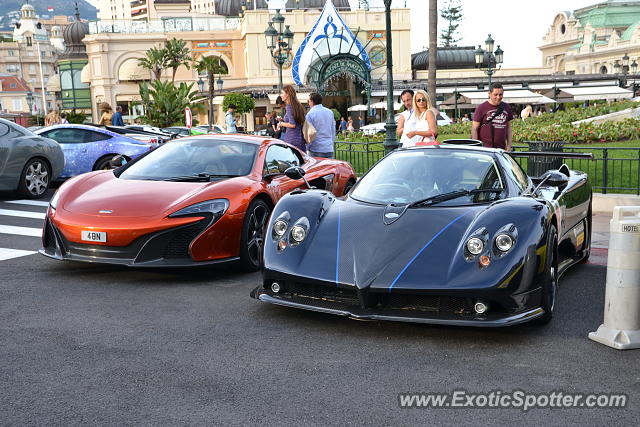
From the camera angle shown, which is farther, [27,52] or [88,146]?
[27,52]

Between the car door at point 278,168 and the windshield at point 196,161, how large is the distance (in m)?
0.22

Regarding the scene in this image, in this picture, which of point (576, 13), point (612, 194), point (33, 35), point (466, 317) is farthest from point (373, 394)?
point (33, 35)

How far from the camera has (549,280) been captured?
17.0 ft

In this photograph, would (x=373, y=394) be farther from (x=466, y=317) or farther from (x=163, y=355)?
(x=163, y=355)

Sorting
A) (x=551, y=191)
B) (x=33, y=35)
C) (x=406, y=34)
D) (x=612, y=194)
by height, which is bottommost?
(x=612, y=194)

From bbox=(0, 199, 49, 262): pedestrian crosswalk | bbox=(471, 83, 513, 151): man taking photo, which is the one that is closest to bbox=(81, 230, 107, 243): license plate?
bbox=(0, 199, 49, 262): pedestrian crosswalk

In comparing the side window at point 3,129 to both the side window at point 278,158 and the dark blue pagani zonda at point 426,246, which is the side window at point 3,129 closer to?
the side window at point 278,158

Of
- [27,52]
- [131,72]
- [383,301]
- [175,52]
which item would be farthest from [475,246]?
[27,52]

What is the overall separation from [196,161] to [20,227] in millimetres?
3484

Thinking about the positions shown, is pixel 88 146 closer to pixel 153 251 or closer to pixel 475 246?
pixel 153 251

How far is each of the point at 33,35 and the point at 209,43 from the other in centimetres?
12063

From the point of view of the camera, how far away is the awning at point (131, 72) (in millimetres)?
78438

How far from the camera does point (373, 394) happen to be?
156 inches

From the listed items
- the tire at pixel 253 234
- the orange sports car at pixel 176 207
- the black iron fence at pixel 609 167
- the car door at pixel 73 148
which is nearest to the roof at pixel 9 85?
the car door at pixel 73 148
